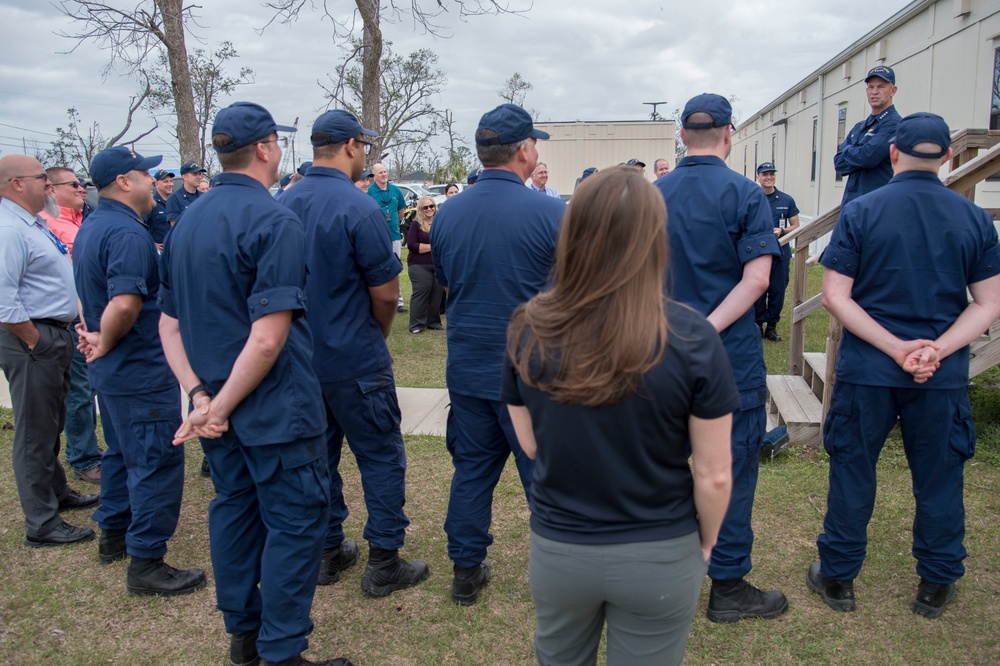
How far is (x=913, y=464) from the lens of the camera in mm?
3201

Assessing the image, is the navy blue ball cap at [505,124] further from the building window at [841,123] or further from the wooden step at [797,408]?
the building window at [841,123]

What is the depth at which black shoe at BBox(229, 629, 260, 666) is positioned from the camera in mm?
2957

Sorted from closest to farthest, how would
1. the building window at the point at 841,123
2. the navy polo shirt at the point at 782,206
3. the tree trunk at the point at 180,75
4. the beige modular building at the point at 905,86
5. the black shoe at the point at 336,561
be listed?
1. the black shoe at the point at 336,561
2. the navy polo shirt at the point at 782,206
3. the beige modular building at the point at 905,86
4. the tree trunk at the point at 180,75
5. the building window at the point at 841,123

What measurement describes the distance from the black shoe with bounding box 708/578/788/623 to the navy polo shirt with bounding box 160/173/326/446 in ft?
6.21

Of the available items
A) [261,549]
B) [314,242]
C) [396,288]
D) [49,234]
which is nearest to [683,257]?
[396,288]

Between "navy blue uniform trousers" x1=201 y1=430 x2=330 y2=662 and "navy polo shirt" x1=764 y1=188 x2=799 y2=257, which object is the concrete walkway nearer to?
"navy blue uniform trousers" x1=201 y1=430 x2=330 y2=662

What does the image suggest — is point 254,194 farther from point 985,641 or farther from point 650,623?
point 985,641

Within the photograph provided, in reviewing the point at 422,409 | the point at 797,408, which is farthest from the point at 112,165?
the point at 797,408

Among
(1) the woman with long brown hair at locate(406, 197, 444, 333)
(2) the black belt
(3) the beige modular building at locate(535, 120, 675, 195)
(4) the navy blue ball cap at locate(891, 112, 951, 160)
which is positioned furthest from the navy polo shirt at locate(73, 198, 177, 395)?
(3) the beige modular building at locate(535, 120, 675, 195)

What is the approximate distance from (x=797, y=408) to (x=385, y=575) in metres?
3.37

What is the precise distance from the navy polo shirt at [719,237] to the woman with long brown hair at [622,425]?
4.98 ft

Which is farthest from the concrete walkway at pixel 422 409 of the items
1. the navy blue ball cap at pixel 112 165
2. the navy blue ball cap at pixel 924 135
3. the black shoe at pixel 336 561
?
the navy blue ball cap at pixel 924 135

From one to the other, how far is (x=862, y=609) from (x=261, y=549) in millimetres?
2624

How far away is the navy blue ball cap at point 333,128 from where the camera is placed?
11.0 feet
